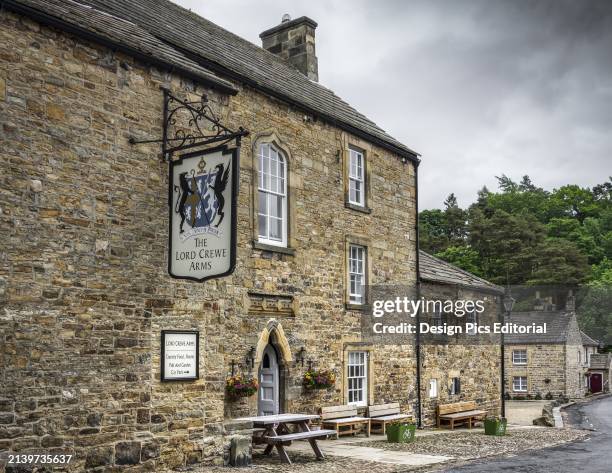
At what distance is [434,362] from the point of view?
2189 centimetres

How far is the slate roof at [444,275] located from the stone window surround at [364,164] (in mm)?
3635

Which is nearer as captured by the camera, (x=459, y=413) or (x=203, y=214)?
(x=203, y=214)

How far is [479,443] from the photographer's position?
17031 mm

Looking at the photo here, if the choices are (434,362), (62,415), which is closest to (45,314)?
(62,415)

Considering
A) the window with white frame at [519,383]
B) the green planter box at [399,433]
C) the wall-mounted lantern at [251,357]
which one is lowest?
the window with white frame at [519,383]

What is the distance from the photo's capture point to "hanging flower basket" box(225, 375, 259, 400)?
14109 mm

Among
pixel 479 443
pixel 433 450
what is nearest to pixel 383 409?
pixel 479 443

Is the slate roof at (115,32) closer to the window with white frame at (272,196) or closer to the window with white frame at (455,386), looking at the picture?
the window with white frame at (272,196)

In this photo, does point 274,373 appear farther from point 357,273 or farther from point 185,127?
point 185,127

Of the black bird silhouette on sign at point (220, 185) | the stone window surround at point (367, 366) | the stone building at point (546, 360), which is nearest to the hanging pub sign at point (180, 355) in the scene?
the black bird silhouette on sign at point (220, 185)

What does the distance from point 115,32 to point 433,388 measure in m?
14.5

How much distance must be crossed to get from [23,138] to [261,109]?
22.2ft

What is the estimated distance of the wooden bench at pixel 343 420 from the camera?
654 inches

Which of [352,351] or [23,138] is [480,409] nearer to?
[352,351]
